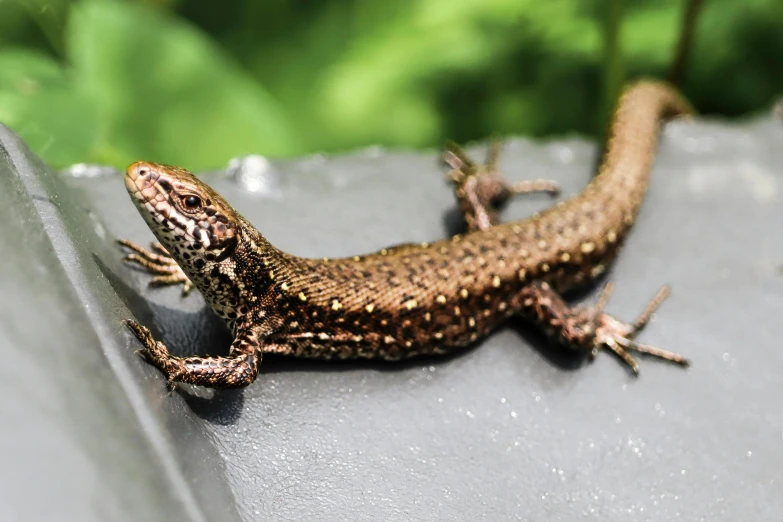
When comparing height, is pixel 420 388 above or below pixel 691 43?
below

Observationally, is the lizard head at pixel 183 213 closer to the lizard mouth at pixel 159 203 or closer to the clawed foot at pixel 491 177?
the lizard mouth at pixel 159 203

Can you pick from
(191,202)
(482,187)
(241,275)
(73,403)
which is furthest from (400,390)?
(73,403)

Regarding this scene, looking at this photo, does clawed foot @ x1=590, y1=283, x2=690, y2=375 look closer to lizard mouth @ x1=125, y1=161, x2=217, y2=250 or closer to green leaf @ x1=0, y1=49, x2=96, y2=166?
lizard mouth @ x1=125, y1=161, x2=217, y2=250

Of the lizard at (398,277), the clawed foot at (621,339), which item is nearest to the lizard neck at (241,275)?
the lizard at (398,277)

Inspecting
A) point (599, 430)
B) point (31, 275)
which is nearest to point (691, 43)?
point (599, 430)

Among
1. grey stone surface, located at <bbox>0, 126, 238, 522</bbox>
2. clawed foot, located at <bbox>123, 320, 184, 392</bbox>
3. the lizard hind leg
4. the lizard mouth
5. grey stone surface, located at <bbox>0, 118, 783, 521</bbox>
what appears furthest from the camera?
the lizard hind leg

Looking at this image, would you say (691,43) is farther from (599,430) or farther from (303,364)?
(303,364)

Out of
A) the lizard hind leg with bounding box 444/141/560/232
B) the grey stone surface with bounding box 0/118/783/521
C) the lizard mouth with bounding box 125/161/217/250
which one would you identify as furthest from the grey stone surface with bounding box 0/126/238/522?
the lizard hind leg with bounding box 444/141/560/232
